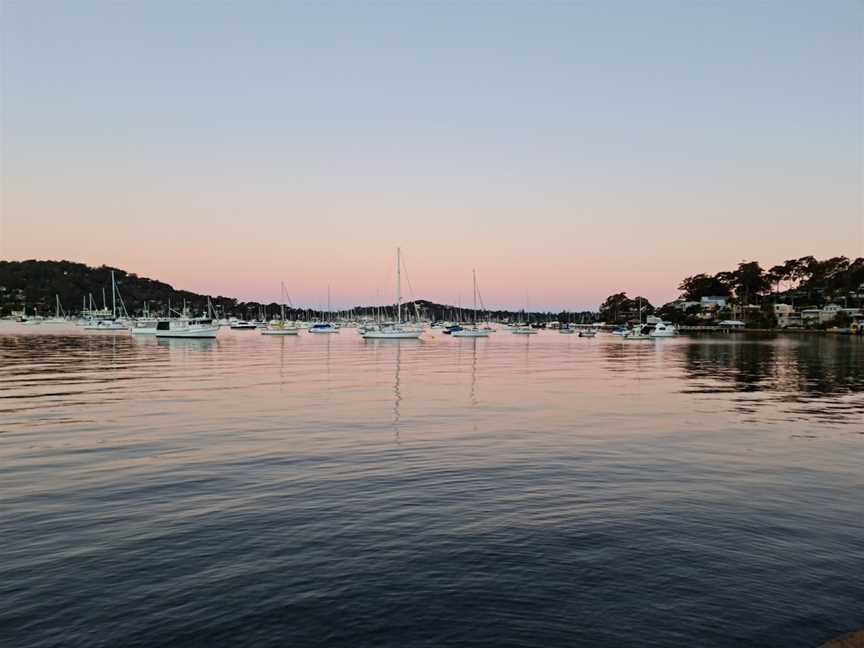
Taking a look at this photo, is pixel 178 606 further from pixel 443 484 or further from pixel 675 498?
pixel 675 498

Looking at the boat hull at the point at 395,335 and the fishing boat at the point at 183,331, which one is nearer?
the fishing boat at the point at 183,331

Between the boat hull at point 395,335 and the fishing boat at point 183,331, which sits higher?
the fishing boat at point 183,331

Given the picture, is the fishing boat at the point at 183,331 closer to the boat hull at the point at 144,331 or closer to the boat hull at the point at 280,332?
the boat hull at the point at 144,331

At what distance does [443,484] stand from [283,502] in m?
4.67

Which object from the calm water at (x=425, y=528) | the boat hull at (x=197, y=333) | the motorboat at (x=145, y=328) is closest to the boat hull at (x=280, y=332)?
the motorboat at (x=145, y=328)

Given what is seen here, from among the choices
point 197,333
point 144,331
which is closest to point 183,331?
point 197,333

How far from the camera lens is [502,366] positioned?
229ft

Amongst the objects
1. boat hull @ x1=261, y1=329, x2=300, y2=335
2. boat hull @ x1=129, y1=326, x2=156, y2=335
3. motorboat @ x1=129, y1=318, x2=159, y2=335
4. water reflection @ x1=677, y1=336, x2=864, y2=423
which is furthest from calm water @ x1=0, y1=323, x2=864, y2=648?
boat hull @ x1=261, y1=329, x2=300, y2=335

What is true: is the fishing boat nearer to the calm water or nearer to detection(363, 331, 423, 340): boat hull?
detection(363, 331, 423, 340): boat hull

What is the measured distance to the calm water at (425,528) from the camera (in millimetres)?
9438

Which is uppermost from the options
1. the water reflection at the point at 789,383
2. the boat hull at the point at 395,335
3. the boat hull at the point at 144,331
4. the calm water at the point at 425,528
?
the boat hull at the point at 144,331

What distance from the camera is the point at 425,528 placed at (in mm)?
13750

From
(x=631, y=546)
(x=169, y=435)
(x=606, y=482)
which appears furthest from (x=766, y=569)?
(x=169, y=435)

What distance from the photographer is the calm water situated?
9.44 m
